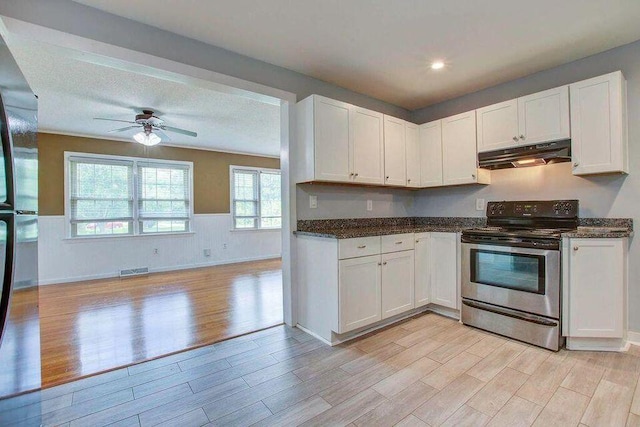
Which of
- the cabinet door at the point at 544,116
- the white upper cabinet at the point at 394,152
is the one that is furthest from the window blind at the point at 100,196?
the cabinet door at the point at 544,116

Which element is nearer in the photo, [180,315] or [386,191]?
[180,315]

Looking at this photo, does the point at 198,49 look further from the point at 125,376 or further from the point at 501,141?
the point at 501,141

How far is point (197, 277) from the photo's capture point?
5242mm

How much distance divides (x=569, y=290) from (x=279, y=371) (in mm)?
2325

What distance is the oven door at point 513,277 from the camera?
7.85ft

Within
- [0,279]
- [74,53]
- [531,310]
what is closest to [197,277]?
[74,53]

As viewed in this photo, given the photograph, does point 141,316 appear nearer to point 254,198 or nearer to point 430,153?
point 430,153

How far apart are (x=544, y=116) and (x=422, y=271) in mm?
1817

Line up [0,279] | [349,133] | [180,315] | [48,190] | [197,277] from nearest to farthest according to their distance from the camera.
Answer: [0,279]
[349,133]
[180,315]
[48,190]
[197,277]

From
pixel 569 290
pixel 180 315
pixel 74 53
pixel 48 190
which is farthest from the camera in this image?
pixel 48 190

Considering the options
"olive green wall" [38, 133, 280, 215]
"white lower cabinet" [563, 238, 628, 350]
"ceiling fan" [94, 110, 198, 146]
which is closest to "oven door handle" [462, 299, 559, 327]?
"white lower cabinet" [563, 238, 628, 350]

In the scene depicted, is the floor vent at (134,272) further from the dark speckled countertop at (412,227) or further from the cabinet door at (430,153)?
the cabinet door at (430,153)

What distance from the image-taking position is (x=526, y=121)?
9.19 ft

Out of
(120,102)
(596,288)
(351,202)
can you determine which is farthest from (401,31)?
(120,102)
